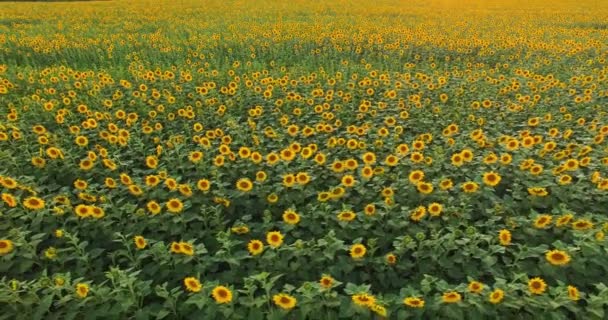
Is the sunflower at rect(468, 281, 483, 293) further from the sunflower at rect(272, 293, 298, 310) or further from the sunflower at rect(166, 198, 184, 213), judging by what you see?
the sunflower at rect(166, 198, 184, 213)

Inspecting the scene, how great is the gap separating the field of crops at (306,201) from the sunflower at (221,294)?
0.01 metres

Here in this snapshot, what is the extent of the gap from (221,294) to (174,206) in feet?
4.00

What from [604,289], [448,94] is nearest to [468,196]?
[604,289]

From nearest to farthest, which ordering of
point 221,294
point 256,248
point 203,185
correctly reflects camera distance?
point 221,294, point 256,248, point 203,185

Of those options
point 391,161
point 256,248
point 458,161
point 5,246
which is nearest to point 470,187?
point 458,161

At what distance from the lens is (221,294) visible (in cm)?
249

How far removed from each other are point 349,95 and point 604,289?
15.3 ft

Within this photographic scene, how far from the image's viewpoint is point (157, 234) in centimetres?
352

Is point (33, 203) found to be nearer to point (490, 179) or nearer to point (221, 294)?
point (221, 294)

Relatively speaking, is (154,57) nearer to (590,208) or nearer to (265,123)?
(265,123)

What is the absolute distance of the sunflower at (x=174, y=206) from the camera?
134 inches

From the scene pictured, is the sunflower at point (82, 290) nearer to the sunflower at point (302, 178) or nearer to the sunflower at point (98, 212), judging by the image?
the sunflower at point (98, 212)

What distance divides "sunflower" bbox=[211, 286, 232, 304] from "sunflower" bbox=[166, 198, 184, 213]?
1.14m

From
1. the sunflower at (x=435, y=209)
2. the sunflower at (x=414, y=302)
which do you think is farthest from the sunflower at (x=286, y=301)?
the sunflower at (x=435, y=209)
